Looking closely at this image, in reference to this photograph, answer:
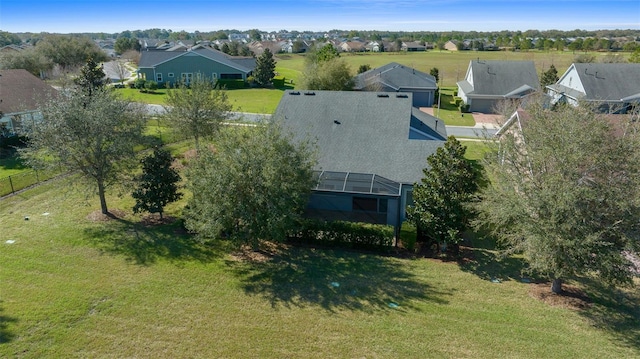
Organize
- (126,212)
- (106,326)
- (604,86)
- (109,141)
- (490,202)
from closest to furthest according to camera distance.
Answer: (106,326)
(490,202)
(109,141)
(126,212)
(604,86)

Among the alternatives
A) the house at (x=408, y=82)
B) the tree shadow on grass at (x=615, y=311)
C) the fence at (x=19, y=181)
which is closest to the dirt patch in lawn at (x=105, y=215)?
the fence at (x=19, y=181)

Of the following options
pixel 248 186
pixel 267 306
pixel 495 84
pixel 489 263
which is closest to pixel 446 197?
pixel 489 263

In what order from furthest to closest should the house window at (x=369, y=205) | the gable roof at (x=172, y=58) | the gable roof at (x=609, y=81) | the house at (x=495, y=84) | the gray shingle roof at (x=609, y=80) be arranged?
the gable roof at (x=172, y=58), the house at (x=495, y=84), the gray shingle roof at (x=609, y=80), the gable roof at (x=609, y=81), the house window at (x=369, y=205)

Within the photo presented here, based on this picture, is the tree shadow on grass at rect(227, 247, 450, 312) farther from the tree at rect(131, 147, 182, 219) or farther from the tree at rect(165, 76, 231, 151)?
the tree at rect(165, 76, 231, 151)

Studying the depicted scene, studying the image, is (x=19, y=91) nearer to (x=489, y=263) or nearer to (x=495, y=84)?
(x=489, y=263)

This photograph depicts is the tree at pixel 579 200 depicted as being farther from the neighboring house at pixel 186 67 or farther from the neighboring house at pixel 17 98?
the neighboring house at pixel 186 67

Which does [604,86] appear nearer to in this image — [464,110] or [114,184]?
[464,110]

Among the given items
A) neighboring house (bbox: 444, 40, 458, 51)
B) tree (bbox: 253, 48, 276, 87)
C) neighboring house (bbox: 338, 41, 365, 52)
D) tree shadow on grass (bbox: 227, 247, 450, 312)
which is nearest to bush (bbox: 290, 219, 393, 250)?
tree shadow on grass (bbox: 227, 247, 450, 312)

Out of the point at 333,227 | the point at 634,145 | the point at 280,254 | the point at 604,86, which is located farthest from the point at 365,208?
the point at 604,86
